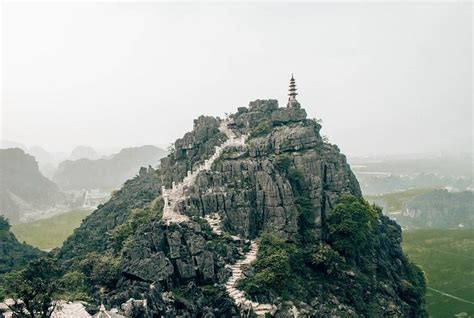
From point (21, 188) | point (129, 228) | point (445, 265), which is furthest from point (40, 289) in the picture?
Result: point (21, 188)

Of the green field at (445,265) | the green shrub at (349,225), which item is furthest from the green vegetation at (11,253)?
the green field at (445,265)

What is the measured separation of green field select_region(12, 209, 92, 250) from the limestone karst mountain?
48.4m

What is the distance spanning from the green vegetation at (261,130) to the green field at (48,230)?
64726 mm

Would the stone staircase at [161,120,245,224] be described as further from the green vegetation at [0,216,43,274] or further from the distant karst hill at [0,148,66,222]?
the distant karst hill at [0,148,66,222]

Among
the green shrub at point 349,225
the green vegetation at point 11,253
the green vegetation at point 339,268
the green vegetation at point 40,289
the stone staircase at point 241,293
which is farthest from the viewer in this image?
the green vegetation at point 11,253

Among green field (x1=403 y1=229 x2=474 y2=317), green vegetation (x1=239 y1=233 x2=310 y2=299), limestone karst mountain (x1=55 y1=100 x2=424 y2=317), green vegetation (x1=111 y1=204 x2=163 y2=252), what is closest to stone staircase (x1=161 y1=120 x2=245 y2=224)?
limestone karst mountain (x1=55 y1=100 x2=424 y2=317)

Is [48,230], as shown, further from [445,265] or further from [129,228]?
[445,265]

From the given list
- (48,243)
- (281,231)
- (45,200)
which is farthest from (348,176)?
(45,200)

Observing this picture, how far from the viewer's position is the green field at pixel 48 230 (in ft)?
337

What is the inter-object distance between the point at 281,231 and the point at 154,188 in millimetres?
32975

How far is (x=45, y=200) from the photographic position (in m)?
162

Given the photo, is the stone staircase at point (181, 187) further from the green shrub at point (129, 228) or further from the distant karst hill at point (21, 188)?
the distant karst hill at point (21, 188)

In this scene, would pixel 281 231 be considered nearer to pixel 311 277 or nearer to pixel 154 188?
pixel 311 277

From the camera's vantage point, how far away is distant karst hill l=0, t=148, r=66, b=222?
14450 cm
